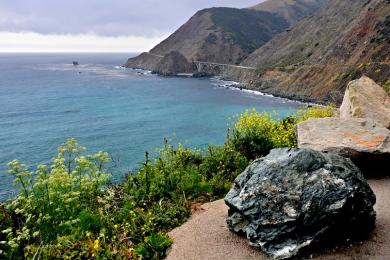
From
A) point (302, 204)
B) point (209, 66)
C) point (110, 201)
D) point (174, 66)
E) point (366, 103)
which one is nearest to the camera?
point (302, 204)

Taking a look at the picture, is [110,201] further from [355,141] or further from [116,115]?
[116,115]

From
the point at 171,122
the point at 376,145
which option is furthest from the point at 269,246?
the point at 171,122

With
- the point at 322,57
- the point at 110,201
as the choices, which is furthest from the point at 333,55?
the point at 110,201

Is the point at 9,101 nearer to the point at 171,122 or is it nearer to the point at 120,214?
the point at 171,122

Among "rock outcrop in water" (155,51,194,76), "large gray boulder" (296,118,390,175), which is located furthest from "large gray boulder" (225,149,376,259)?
"rock outcrop in water" (155,51,194,76)

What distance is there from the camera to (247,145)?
17594 mm

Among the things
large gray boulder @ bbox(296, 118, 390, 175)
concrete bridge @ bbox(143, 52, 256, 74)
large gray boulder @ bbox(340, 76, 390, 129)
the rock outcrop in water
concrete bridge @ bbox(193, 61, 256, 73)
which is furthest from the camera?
the rock outcrop in water

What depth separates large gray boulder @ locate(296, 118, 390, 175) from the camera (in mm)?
14586

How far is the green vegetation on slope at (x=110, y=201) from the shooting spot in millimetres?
9875

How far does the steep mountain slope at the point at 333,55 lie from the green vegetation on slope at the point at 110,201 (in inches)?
2709

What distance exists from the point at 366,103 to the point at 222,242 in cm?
1157

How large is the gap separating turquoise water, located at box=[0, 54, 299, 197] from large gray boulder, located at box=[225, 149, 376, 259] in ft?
68.7

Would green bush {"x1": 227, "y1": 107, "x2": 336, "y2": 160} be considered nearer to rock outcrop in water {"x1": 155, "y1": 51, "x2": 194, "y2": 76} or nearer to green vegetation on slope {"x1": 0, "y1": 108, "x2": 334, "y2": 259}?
green vegetation on slope {"x1": 0, "y1": 108, "x2": 334, "y2": 259}

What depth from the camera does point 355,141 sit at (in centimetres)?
1501
